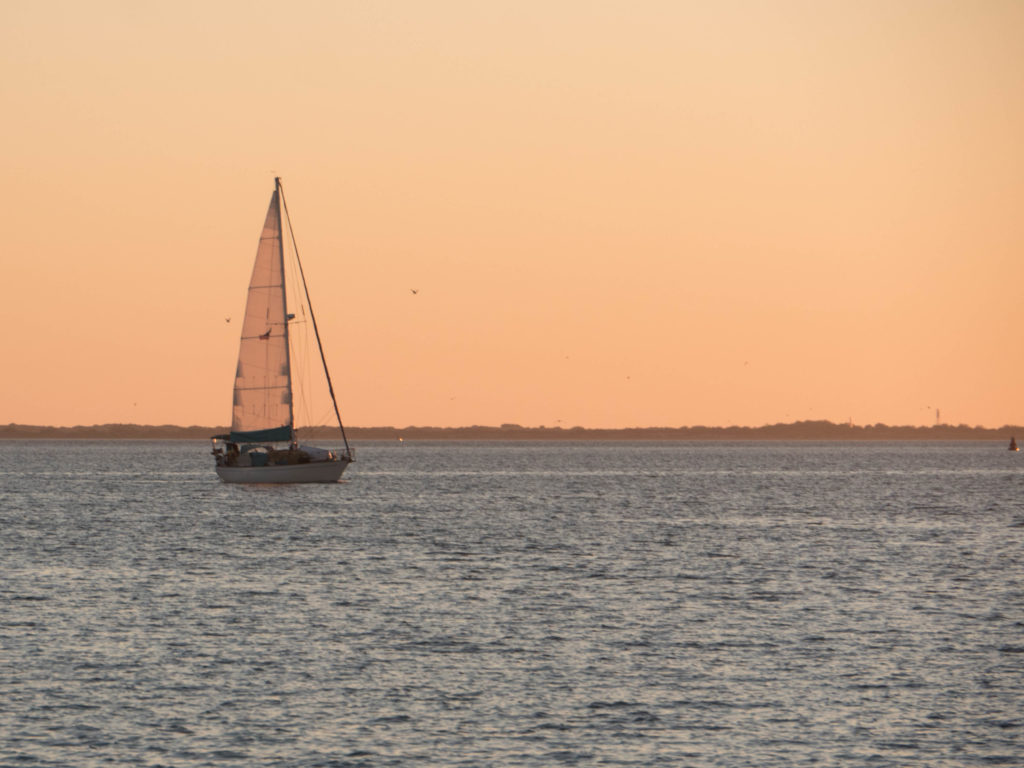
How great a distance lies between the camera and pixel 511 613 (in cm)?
4309

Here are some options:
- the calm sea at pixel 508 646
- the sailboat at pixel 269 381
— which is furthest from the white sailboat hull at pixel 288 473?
the calm sea at pixel 508 646

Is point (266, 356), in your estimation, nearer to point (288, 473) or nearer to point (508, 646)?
point (288, 473)

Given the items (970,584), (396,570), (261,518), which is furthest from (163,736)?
(261,518)

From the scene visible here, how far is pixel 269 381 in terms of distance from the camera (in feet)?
360

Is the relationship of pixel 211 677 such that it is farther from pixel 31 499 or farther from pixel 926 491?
pixel 926 491

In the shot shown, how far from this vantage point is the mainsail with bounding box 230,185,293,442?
357ft

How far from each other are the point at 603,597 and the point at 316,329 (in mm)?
74166

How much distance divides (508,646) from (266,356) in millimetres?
76203

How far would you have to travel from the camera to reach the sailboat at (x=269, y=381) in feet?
358

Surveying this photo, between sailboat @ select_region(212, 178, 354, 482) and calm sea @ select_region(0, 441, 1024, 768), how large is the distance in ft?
96.7

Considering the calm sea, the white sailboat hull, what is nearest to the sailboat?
the white sailboat hull

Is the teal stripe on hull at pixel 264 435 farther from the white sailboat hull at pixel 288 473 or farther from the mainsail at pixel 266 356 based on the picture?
the white sailboat hull at pixel 288 473

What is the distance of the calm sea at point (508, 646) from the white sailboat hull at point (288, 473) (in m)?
29.2

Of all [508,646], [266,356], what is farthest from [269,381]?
[508,646]
